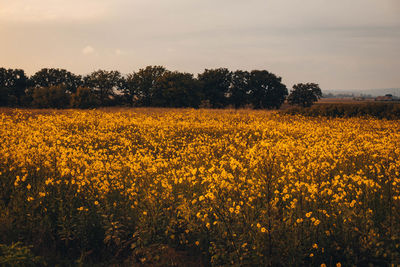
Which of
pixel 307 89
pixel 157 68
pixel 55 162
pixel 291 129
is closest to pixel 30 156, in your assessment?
pixel 55 162

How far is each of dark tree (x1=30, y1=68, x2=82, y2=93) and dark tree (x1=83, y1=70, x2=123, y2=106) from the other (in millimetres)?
2481

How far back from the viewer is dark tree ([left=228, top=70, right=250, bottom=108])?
59.4m

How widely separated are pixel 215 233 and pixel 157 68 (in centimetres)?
5308

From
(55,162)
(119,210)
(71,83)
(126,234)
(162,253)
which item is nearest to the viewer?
(162,253)

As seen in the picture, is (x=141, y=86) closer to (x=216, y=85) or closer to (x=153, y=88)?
(x=153, y=88)

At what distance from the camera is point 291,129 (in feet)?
49.0

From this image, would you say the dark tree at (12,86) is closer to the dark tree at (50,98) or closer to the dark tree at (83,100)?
the dark tree at (50,98)

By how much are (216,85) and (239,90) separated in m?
4.72

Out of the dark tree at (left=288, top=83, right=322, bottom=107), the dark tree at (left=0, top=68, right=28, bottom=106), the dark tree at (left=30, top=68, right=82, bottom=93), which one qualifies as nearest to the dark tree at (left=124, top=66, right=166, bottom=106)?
the dark tree at (left=30, top=68, right=82, bottom=93)

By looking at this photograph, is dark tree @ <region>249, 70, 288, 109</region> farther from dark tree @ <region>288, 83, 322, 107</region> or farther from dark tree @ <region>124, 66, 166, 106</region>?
dark tree @ <region>124, 66, 166, 106</region>

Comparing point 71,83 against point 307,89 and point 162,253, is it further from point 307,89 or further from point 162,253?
point 162,253

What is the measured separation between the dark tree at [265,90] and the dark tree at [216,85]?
4984 mm

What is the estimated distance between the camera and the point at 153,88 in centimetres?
5244

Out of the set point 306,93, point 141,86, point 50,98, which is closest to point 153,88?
point 141,86
